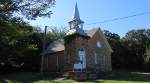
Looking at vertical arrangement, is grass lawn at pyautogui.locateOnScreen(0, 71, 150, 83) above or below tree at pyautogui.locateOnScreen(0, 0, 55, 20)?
below

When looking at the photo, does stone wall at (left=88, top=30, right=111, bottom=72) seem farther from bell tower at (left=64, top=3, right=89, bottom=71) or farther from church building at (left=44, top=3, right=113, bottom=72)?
bell tower at (left=64, top=3, right=89, bottom=71)

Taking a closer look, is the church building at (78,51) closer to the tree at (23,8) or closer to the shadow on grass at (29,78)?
the shadow on grass at (29,78)

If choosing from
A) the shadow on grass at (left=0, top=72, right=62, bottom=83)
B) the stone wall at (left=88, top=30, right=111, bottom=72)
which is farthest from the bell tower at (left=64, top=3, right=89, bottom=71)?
the shadow on grass at (left=0, top=72, right=62, bottom=83)

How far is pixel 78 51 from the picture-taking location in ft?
114

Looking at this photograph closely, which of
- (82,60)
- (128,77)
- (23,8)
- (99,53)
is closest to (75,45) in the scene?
(82,60)

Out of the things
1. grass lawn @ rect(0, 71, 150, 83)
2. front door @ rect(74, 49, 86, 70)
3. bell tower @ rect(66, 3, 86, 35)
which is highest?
bell tower @ rect(66, 3, 86, 35)

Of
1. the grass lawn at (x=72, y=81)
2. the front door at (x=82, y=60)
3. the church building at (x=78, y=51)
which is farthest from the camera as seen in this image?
the church building at (x=78, y=51)

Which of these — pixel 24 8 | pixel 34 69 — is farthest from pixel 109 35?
pixel 24 8

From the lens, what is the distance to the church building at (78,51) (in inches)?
1367

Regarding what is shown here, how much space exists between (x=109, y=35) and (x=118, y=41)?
190 inches

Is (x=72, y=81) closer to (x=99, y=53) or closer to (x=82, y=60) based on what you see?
(x=82, y=60)

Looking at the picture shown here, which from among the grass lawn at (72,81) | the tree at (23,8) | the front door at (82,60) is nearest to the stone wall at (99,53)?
the front door at (82,60)

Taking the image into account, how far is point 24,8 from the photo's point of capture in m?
15.5

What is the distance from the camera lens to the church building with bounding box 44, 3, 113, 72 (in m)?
34.7
